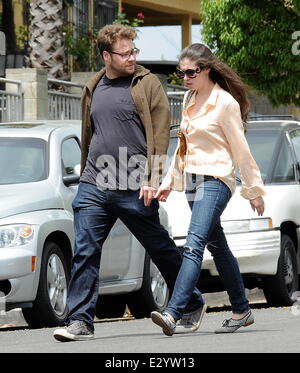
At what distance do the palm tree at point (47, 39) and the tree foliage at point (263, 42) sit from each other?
4156 millimetres

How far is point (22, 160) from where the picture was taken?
11.8 metres

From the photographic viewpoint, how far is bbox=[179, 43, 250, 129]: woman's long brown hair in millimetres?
9219

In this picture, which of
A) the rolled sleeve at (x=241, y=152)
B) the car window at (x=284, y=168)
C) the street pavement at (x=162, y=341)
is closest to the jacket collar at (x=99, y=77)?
the rolled sleeve at (x=241, y=152)

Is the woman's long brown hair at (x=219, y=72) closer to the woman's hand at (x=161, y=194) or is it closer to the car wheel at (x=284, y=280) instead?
the woman's hand at (x=161, y=194)

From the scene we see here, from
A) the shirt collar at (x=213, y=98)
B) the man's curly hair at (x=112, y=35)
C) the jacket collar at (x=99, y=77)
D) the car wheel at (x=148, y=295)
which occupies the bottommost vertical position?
the car wheel at (x=148, y=295)

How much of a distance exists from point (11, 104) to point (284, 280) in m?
6.12

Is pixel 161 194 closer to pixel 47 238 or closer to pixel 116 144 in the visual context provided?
pixel 116 144

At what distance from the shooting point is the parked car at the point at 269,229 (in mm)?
13266

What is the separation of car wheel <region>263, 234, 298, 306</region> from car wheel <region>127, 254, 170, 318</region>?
1294 mm

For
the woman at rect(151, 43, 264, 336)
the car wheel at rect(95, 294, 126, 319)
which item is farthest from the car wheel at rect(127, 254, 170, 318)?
the woman at rect(151, 43, 264, 336)

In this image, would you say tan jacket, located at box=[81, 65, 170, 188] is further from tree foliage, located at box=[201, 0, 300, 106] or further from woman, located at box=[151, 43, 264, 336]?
tree foliage, located at box=[201, 0, 300, 106]

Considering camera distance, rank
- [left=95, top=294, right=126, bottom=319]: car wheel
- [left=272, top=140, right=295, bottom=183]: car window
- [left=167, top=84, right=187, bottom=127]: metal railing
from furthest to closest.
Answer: [left=167, top=84, right=187, bottom=127]: metal railing → [left=272, top=140, right=295, bottom=183]: car window → [left=95, top=294, right=126, bottom=319]: car wheel
